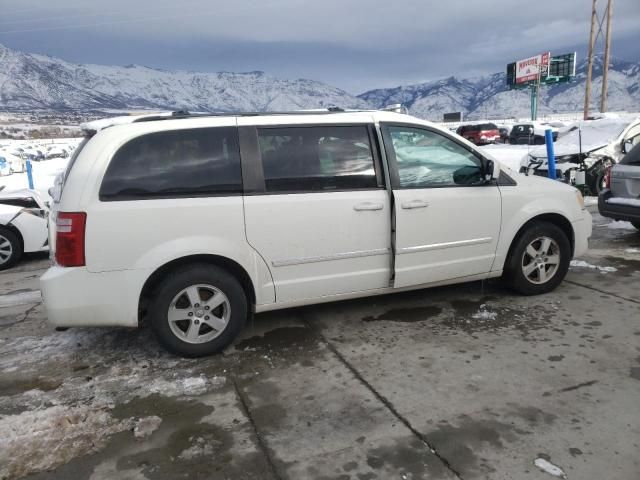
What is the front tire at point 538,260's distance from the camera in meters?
4.72

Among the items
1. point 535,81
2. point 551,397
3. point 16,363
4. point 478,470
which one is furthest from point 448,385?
point 535,81

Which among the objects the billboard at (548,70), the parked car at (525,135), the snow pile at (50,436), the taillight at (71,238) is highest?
the billboard at (548,70)

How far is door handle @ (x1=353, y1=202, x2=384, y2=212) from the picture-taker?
13.1 feet

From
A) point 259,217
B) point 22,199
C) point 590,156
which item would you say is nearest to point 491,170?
point 259,217

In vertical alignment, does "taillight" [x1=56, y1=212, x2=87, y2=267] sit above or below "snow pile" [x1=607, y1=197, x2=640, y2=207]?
above

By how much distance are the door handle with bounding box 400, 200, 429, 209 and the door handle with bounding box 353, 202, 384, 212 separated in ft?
0.64

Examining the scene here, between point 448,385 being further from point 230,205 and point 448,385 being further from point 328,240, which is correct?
point 230,205

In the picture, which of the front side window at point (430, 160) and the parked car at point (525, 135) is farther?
the parked car at point (525, 135)

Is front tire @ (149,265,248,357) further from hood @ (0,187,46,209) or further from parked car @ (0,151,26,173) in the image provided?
parked car @ (0,151,26,173)

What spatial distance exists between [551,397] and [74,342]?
358 centimetres

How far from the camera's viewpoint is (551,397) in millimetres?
3113

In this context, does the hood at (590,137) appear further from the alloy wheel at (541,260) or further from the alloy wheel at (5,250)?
the alloy wheel at (5,250)

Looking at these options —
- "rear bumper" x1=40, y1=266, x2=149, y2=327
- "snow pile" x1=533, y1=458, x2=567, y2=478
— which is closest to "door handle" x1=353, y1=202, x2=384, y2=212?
"rear bumper" x1=40, y1=266, x2=149, y2=327

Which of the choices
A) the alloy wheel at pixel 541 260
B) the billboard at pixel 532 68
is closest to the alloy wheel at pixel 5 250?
the alloy wheel at pixel 541 260
